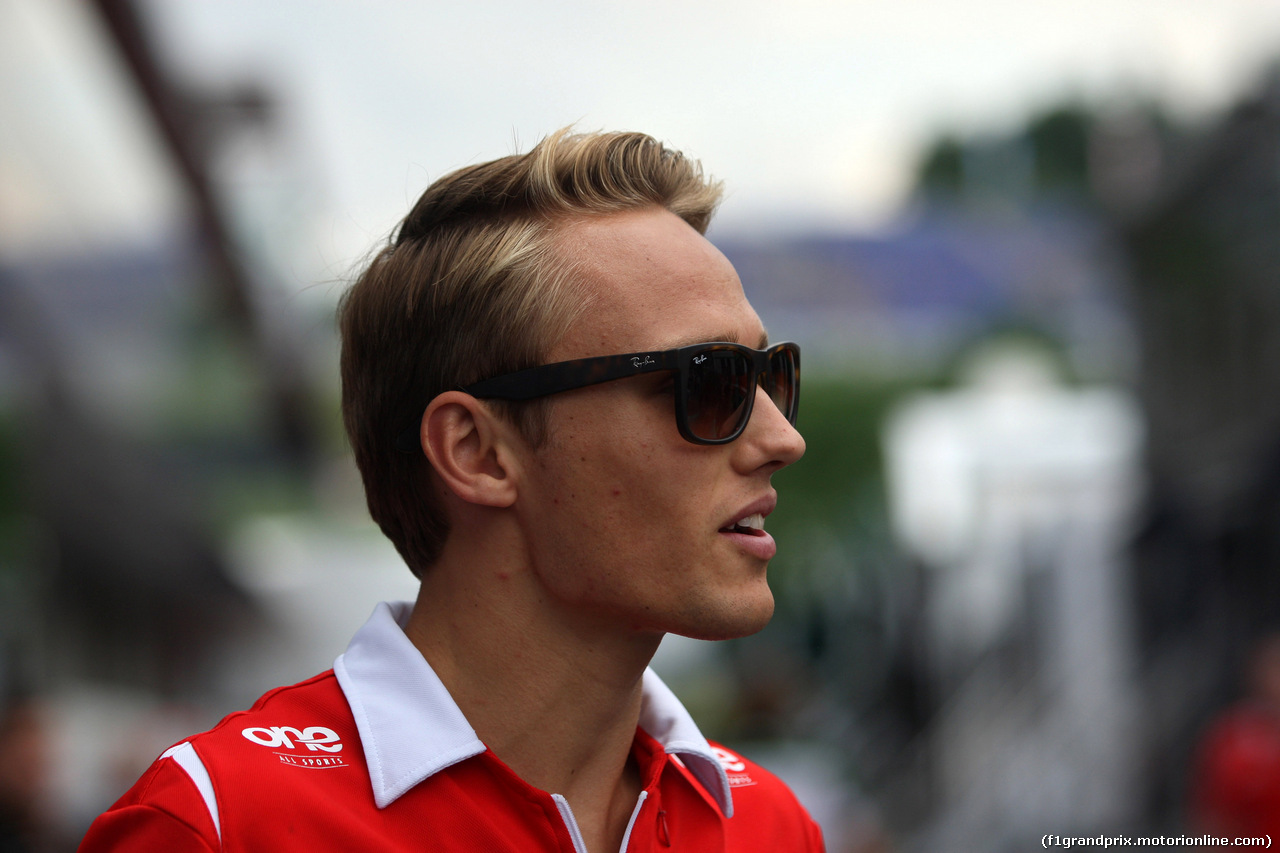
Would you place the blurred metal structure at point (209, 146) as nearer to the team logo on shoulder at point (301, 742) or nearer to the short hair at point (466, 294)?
the short hair at point (466, 294)

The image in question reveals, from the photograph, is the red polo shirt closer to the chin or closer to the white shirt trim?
the white shirt trim

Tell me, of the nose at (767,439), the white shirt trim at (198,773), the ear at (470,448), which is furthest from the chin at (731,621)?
the white shirt trim at (198,773)

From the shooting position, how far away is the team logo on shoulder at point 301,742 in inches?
60.1

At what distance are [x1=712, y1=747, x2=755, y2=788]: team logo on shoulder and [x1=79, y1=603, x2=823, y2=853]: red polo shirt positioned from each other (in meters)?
0.08

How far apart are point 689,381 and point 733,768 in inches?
30.0

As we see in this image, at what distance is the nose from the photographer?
5.82 feet

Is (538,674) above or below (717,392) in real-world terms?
below

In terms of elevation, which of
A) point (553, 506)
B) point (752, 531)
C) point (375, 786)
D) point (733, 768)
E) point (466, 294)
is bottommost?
point (733, 768)

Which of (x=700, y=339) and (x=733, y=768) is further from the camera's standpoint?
(x=733, y=768)

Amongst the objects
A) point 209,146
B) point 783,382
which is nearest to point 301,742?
point 783,382

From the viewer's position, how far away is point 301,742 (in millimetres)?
1563

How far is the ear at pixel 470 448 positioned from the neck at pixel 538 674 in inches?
4.4

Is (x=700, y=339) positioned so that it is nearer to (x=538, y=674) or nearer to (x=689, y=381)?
(x=689, y=381)

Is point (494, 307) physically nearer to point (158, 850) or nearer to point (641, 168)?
point (641, 168)
